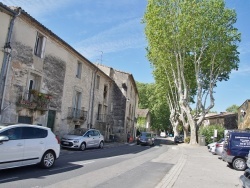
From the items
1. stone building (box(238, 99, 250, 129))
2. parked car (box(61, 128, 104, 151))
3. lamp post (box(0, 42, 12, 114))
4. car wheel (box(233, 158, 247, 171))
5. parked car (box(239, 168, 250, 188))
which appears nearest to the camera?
parked car (box(239, 168, 250, 188))

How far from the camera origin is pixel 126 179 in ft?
30.9

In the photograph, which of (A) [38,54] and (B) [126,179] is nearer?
(B) [126,179]

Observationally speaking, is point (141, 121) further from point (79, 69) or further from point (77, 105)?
point (79, 69)

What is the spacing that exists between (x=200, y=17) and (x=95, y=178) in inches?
1024

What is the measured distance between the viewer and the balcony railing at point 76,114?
78.2 ft

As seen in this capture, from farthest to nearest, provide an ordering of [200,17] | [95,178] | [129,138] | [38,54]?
1. [129,138]
2. [200,17]
3. [38,54]
4. [95,178]

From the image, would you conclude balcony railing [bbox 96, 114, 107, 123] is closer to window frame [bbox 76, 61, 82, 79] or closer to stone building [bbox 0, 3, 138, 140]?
stone building [bbox 0, 3, 138, 140]

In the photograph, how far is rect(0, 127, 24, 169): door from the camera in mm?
8727

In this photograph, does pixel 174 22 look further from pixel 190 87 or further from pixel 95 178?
pixel 95 178

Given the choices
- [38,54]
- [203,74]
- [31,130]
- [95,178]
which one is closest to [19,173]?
[31,130]

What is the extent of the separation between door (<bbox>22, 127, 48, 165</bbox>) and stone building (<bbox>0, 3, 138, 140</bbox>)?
625 centimetres

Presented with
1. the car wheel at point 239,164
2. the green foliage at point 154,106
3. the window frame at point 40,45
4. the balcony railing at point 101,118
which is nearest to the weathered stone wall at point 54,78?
the window frame at point 40,45

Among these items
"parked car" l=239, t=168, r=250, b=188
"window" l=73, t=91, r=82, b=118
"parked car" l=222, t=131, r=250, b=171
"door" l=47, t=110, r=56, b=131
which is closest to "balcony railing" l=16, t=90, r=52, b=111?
"door" l=47, t=110, r=56, b=131

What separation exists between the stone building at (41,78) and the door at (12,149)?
6.80 metres
